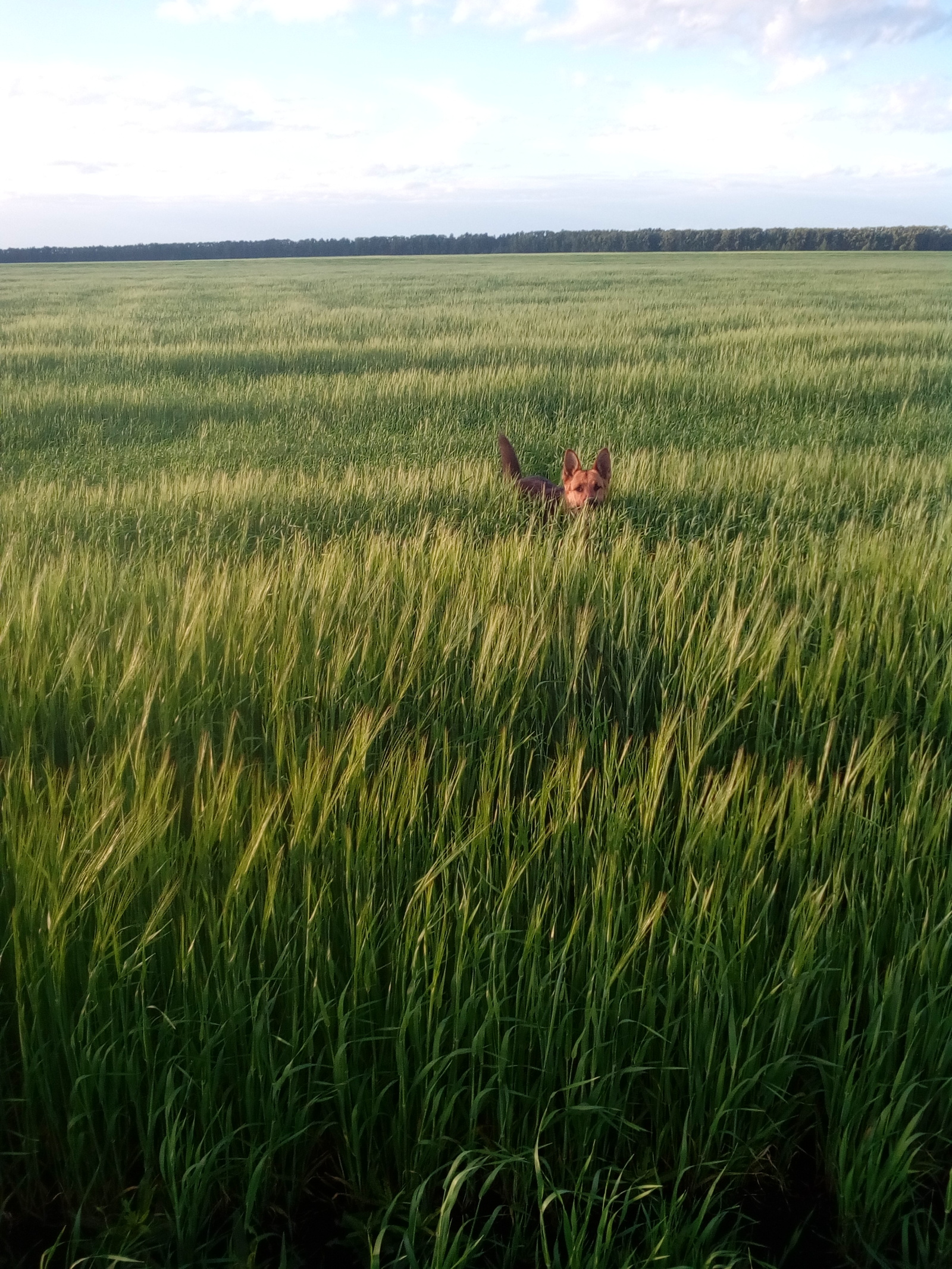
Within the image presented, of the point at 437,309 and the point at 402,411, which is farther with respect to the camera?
the point at 437,309

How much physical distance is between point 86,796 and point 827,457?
4.45 meters

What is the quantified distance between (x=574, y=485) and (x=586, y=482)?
0.09 meters

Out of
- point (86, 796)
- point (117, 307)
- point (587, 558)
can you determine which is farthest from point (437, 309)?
point (86, 796)

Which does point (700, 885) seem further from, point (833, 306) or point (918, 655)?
point (833, 306)

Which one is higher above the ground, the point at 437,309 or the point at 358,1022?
the point at 437,309

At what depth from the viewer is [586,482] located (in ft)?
13.1

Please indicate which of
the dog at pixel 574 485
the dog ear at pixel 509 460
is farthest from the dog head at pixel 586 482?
the dog ear at pixel 509 460

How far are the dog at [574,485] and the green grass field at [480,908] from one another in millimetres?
817

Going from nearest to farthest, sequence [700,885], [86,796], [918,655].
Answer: [700,885] → [86,796] → [918,655]

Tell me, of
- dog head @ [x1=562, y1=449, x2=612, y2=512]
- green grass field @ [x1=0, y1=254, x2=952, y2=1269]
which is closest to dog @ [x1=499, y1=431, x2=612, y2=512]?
dog head @ [x1=562, y1=449, x2=612, y2=512]

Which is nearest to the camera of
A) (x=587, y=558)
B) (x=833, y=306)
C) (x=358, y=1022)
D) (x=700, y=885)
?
(x=358, y=1022)

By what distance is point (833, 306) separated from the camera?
16.6m

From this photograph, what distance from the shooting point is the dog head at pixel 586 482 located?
395 centimetres

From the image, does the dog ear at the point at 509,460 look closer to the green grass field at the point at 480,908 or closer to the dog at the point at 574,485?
the dog at the point at 574,485
